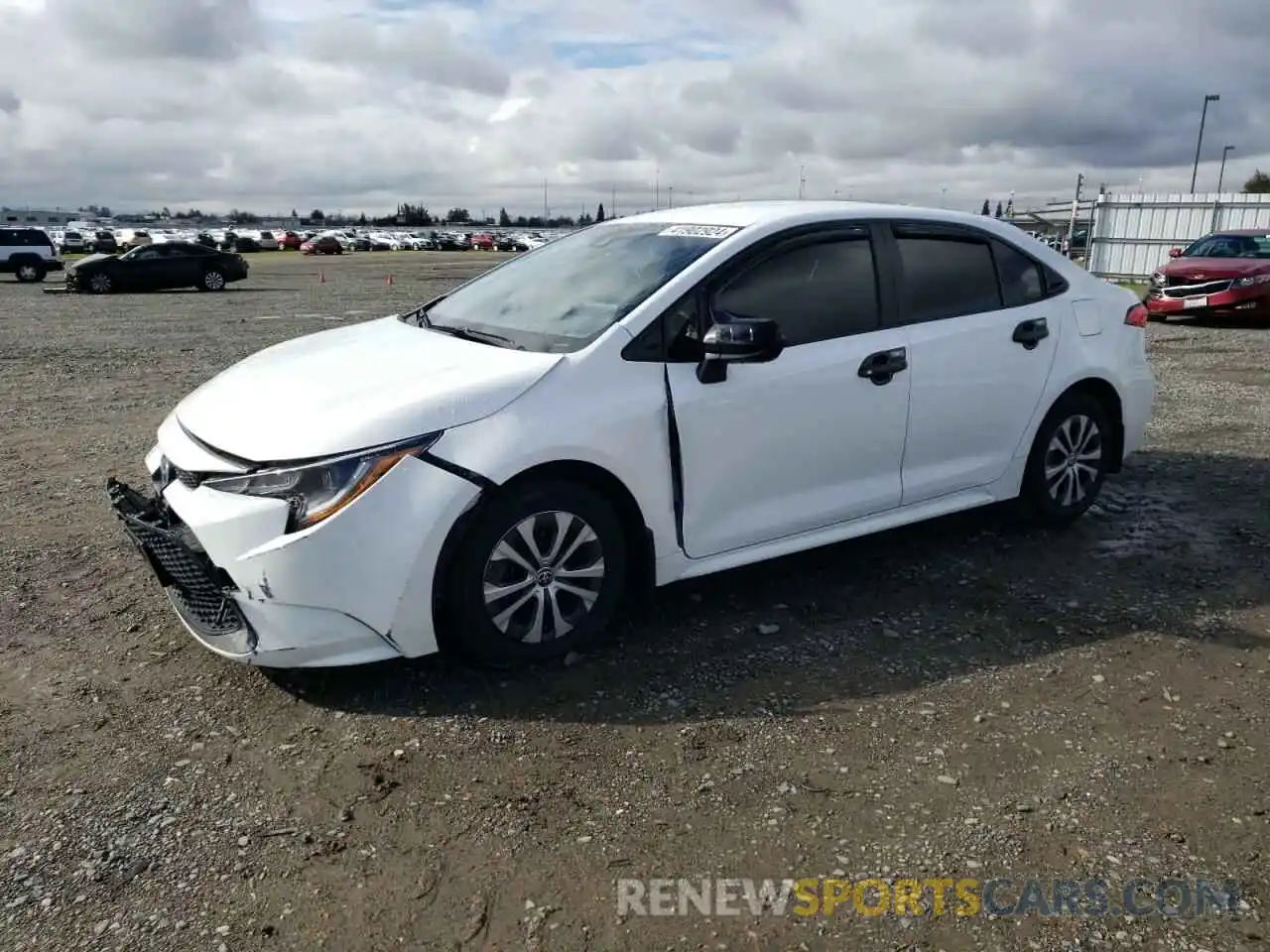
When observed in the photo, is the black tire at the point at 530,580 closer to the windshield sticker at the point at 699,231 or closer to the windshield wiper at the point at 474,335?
the windshield wiper at the point at 474,335

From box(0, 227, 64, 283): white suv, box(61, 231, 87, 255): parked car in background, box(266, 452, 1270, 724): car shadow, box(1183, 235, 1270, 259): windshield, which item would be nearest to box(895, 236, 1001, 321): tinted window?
box(266, 452, 1270, 724): car shadow

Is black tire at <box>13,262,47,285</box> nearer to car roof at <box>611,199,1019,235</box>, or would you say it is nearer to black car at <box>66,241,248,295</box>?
black car at <box>66,241,248,295</box>

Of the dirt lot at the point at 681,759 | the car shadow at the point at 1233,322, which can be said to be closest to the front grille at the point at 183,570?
the dirt lot at the point at 681,759

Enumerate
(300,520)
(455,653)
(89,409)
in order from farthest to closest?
(89,409)
(455,653)
(300,520)

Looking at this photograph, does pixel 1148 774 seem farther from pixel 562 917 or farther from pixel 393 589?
pixel 393 589

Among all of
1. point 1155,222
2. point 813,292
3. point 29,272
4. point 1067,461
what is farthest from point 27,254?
point 1067,461

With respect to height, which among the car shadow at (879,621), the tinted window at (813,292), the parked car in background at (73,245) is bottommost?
the parked car in background at (73,245)

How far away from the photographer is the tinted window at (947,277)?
15.7 feet

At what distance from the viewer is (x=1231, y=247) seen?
660 inches

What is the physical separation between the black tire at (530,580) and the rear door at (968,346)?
5.30 ft

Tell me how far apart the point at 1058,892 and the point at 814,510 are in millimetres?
2002

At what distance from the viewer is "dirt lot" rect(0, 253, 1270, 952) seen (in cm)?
263

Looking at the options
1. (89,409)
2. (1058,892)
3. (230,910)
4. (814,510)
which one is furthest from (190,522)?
(89,409)

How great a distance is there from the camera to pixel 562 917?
2605mm
